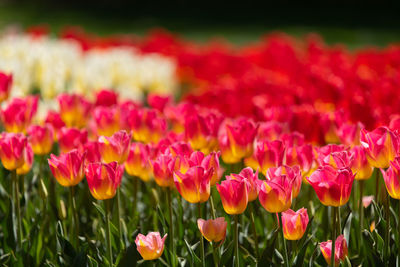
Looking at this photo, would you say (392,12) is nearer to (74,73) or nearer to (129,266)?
(74,73)

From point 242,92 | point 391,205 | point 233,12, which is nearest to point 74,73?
point 242,92

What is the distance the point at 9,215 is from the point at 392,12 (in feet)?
48.3

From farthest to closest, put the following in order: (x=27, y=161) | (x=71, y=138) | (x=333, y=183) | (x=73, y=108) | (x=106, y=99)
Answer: (x=106, y=99) → (x=73, y=108) → (x=71, y=138) → (x=27, y=161) → (x=333, y=183)

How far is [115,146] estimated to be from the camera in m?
1.73

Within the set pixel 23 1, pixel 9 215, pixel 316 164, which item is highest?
pixel 316 164

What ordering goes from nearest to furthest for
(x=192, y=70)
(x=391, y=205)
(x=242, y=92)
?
1. (x=391, y=205)
2. (x=242, y=92)
3. (x=192, y=70)

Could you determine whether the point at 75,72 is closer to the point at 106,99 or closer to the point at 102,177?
the point at 106,99

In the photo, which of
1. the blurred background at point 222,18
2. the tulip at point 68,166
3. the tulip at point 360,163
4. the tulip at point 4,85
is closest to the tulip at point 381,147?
the tulip at point 360,163

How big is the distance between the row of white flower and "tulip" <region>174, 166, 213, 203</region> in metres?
1.90

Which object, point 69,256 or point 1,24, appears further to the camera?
point 1,24

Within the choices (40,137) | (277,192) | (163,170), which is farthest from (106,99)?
(277,192)

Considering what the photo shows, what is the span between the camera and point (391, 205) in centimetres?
180

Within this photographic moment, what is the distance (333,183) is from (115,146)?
25.6 inches

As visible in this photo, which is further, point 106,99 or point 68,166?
point 106,99
